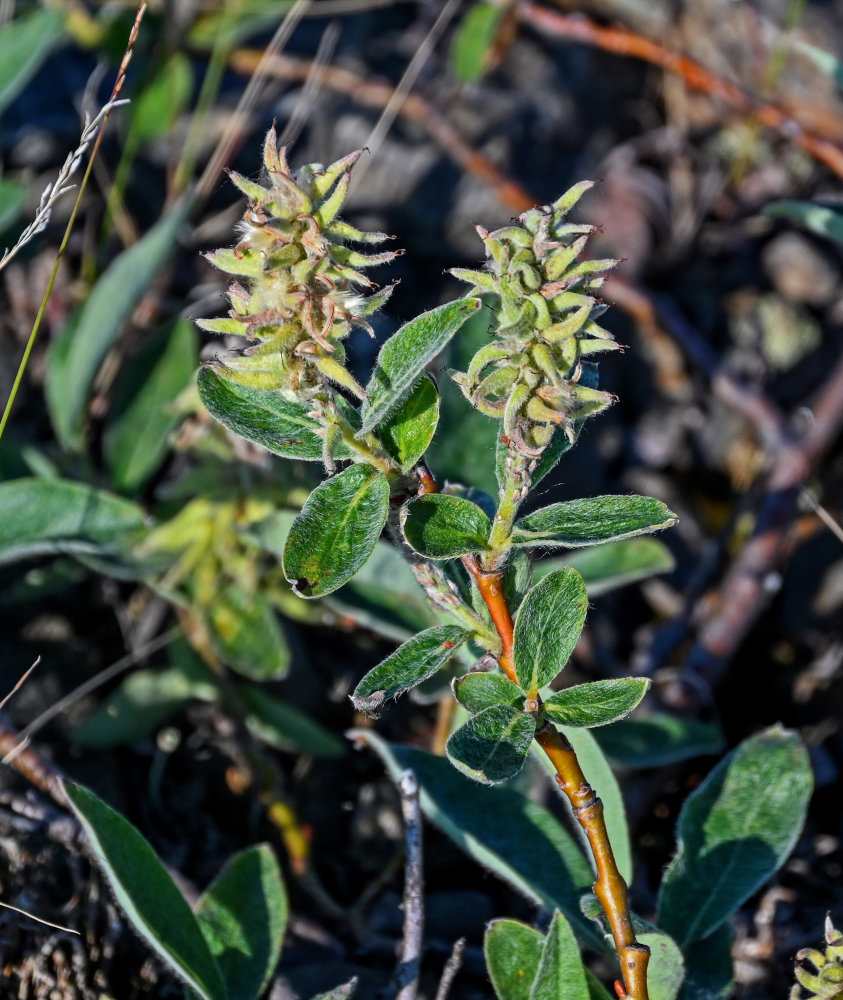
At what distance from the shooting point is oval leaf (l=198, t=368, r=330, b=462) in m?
1.19

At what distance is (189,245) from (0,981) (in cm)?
191

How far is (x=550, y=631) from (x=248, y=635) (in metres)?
1.02

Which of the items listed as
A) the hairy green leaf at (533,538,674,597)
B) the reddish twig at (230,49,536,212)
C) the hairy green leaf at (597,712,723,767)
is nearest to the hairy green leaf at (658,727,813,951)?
the hairy green leaf at (597,712,723,767)

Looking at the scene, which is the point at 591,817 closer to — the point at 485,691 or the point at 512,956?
the point at 485,691

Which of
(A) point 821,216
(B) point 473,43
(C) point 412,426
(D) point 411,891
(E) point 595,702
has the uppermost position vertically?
(A) point 821,216

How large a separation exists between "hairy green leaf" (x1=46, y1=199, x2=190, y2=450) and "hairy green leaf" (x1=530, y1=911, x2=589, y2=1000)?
5.17 ft

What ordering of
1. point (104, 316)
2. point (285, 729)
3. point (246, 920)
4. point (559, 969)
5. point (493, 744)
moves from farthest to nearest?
point (104, 316) < point (285, 729) < point (246, 920) < point (559, 969) < point (493, 744)

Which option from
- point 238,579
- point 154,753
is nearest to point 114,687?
point 154,753

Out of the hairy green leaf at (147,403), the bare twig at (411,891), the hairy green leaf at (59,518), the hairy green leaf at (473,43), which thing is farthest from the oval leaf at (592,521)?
the hairy green leaf at (473,43)

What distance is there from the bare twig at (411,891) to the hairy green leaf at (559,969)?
0.23 metres

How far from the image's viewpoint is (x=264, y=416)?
1.24 metres

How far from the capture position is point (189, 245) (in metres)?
2.83

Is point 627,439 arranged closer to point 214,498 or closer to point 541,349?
point 214,498

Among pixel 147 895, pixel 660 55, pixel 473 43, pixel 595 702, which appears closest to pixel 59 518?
pixel 147 895
